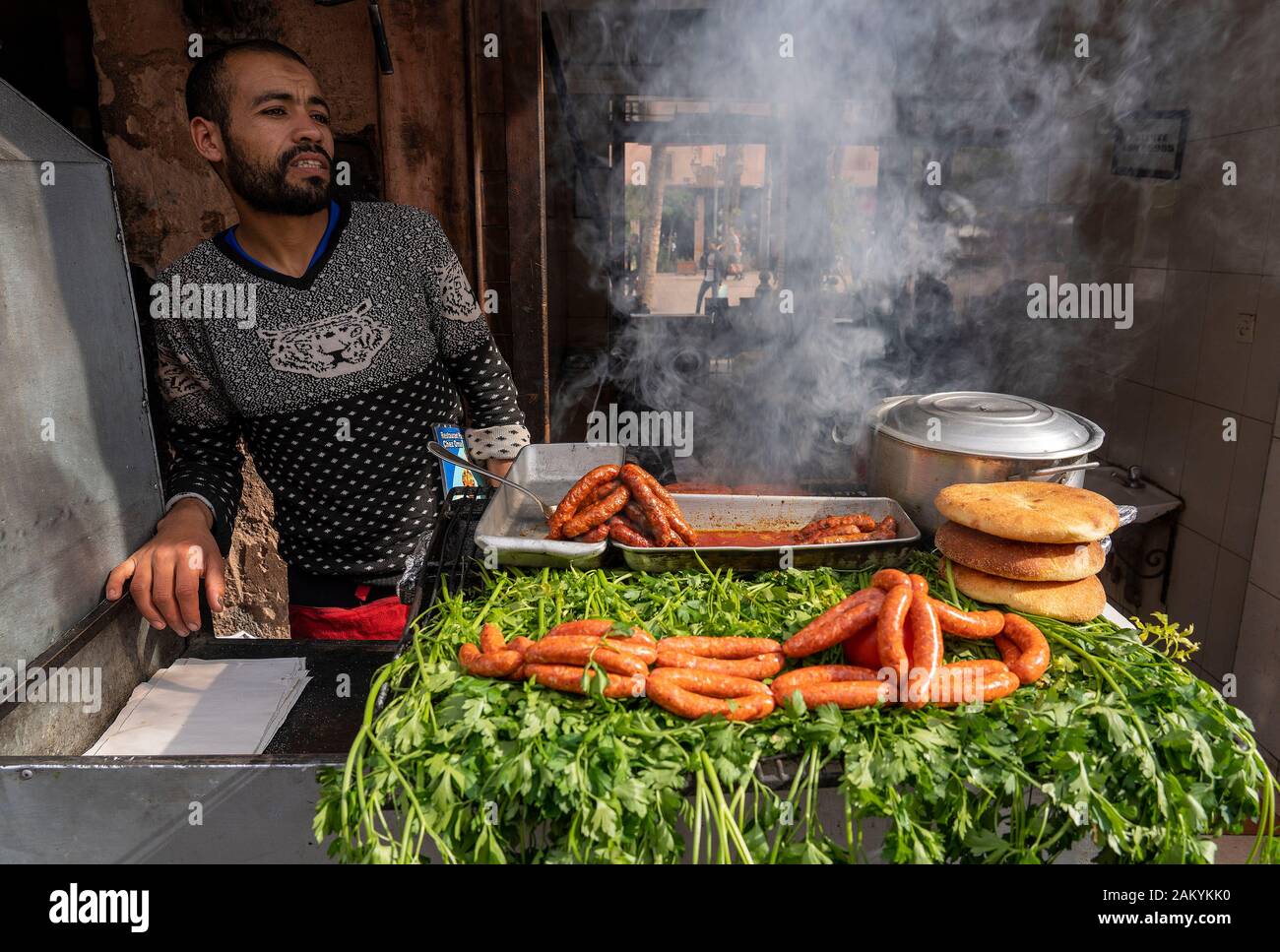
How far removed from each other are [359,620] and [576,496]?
1529 mm

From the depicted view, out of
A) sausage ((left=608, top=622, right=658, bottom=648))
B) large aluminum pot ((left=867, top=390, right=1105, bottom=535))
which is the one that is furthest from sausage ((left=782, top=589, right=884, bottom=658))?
large aluminum pot ((left=867, top=390, right=1105, bottom=535))

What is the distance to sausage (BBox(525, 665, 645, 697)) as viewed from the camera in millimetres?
2064

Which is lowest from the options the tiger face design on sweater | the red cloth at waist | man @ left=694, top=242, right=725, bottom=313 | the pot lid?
the red cloth at waist

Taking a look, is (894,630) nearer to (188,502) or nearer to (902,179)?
(188,502)

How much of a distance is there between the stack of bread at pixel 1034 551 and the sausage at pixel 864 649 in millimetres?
490

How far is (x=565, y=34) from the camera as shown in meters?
7.51

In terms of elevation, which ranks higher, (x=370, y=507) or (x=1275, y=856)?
(x=370, y=507)

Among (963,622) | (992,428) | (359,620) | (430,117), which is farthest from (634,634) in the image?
(430,117)

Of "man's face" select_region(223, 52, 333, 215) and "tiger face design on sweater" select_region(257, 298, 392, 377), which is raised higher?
"man's face" select_region(223, 52, 333, 215)

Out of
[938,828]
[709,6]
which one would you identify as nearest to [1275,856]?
[938,828]

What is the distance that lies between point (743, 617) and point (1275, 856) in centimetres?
144

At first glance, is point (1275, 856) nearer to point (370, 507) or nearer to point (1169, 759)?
point (1169, 759)

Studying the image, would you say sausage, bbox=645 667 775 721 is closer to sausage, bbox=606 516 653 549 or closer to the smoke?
sausage, bbox=606 516 653 549

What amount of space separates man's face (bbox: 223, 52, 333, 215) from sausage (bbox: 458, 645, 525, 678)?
238 cm
